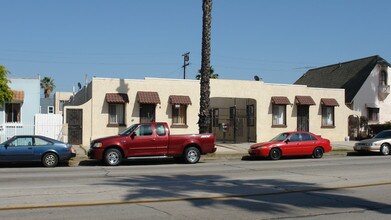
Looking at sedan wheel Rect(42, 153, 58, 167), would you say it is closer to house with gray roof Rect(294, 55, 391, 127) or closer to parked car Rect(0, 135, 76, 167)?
parked car Rect(0, 135, 76, 167)

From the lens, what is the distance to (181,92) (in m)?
29.0

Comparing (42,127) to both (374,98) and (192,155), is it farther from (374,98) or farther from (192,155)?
(374,98)

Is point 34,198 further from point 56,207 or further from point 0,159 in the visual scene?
point 0,159

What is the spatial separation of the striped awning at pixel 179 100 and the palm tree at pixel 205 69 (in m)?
5.21

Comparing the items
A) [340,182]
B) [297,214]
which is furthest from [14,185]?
[340,182]

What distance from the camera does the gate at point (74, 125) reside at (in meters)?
27.1

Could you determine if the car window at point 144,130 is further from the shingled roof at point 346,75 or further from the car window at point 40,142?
the shingled roof at point 346,75

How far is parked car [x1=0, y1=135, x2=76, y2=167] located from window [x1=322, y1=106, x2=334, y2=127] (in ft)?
67.0

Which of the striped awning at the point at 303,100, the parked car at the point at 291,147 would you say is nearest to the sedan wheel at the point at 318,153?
the parked car at the point at 291,147

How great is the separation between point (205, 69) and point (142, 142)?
5898 mm

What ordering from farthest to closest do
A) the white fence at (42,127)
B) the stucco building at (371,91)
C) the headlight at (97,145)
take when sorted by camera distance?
the stucco building at (371,91) < the white fence at (42,127) < the headlight at (97,145)

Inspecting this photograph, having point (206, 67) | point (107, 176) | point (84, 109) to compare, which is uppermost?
point (206, 67)

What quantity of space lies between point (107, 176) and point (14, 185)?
3.09 metres

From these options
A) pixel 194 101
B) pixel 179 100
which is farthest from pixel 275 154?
pixel 194 101
